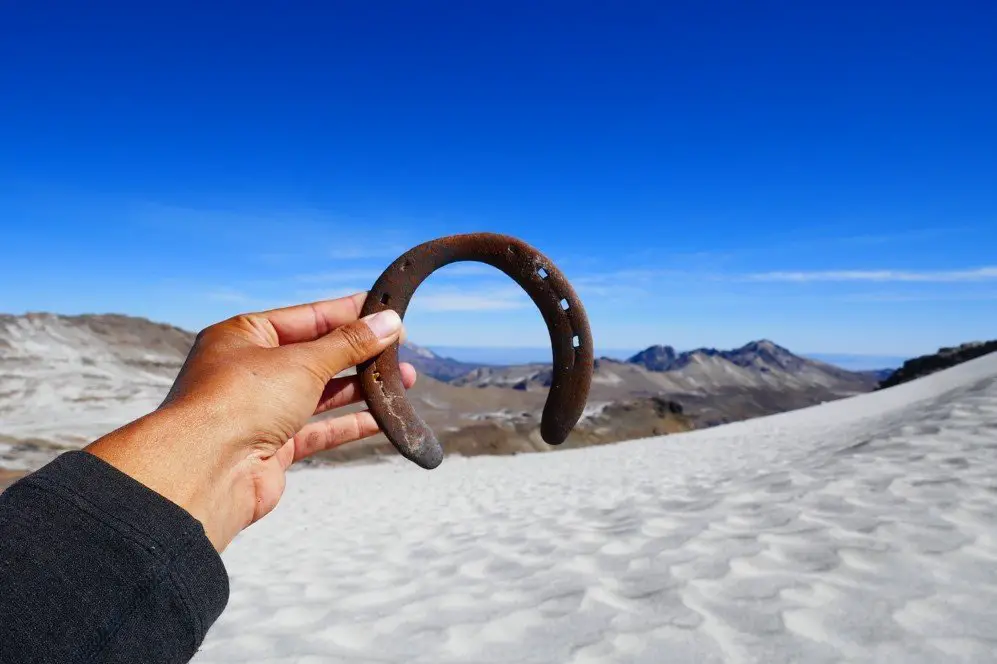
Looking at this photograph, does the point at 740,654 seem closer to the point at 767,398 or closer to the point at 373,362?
the point at 373,362

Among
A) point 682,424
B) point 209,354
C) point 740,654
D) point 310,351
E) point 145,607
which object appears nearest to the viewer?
point 145,607

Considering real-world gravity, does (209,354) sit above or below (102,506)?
above

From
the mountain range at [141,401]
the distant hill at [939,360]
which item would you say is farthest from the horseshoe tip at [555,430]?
the distant hill at [939,360]

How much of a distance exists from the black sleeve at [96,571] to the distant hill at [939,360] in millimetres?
35834

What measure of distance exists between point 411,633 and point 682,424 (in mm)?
25784

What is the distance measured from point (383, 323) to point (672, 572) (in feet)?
7.97

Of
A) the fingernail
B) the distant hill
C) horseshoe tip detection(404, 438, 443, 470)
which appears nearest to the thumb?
the fingernail

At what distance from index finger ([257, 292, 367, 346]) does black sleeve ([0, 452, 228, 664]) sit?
1167 millimetres

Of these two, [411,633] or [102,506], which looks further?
[411,633]

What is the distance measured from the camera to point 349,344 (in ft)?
8.13

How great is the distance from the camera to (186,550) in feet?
4.95

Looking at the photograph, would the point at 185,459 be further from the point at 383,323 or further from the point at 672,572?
the point at 672,572

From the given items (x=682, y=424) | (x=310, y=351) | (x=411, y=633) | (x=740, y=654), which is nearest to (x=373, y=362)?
(x=310, y=351)

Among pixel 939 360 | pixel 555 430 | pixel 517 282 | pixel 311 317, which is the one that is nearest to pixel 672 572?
pixel 555 430
